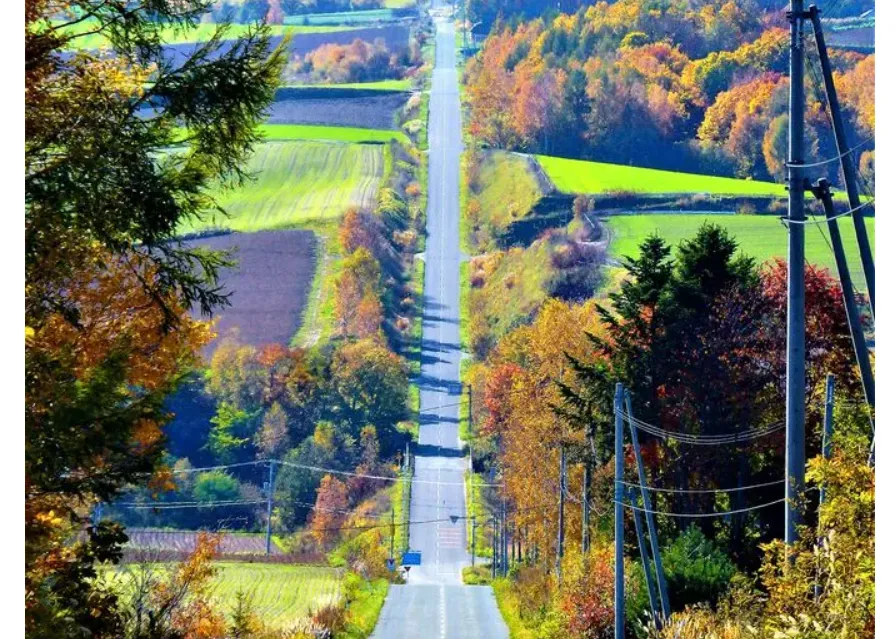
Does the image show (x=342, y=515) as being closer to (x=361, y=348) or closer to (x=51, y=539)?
(x=361, y=348)

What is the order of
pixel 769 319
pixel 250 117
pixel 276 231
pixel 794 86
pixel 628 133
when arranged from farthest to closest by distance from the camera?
pixel 628 133, pixel 276 231, pixel 769 319, pixel 794 86, pixel 250 117

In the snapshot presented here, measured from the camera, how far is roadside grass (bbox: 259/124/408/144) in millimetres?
127938

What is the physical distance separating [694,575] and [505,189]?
89736mm

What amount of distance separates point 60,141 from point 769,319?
34.0 m

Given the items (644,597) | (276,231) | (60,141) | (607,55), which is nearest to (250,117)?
(60,141)

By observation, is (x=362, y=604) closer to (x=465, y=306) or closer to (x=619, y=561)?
(x=619, y=561)

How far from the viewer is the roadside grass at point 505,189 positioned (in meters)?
112

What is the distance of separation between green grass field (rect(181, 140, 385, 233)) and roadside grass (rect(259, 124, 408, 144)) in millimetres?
992

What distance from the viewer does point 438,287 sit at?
112250 mm

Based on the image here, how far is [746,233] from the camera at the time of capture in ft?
283

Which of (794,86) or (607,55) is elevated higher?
(607,55)

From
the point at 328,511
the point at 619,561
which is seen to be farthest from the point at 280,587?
the point at 619,561

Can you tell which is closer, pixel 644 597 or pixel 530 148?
pixel 644 597

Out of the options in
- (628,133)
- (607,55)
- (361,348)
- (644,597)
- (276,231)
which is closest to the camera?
(644,597)
